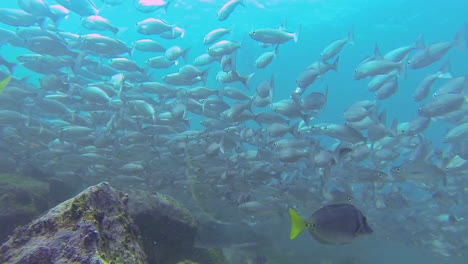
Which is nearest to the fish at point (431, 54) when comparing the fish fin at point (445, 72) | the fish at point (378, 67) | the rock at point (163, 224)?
the fish at point (378, 67)

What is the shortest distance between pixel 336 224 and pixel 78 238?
3.04 m

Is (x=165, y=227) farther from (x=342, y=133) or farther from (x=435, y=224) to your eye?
(x=435, y=224)

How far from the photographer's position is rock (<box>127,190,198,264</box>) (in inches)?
186

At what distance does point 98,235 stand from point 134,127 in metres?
9.99

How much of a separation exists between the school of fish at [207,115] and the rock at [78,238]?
21.0 ft

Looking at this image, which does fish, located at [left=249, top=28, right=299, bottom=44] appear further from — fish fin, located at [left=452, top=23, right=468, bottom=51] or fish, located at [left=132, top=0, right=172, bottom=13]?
fish fin, located at [left=452, top=23, right=468, bottom=51]

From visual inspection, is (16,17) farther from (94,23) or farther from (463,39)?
(463,39)

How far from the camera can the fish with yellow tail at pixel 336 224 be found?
11.9 feet

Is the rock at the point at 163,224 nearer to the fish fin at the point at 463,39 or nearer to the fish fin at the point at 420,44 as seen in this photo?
the fish fin at the point at 420,44

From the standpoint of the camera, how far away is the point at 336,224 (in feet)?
12.2

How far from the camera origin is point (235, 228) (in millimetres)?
13867

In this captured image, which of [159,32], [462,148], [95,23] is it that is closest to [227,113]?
[159,32]

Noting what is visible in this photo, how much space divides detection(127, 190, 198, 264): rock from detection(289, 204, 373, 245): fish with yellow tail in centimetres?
231

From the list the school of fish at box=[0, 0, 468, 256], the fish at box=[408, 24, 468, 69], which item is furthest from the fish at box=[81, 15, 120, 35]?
A: the fish at box=[408, 24, 468, 69]
